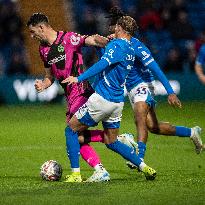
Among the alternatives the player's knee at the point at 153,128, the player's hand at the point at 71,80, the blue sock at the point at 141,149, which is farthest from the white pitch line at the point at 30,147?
the player's hand at the point at 71,80

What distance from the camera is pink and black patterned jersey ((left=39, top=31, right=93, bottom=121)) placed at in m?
10.6

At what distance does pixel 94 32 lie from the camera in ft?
81.6

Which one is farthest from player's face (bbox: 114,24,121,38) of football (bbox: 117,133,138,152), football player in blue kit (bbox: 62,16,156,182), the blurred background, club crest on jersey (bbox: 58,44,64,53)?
the blurred background

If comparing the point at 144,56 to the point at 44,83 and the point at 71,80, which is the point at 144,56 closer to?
the point at 44,83

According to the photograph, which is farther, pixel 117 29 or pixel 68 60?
pixel 68 60

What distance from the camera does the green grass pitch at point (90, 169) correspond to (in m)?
8.72

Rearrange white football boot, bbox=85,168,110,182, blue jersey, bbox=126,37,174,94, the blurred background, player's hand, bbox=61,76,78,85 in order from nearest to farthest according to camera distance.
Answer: player's hand, bbox=61,76,78,85, white football boot, bbox=85,168,110,182, blue jersey, bbox=126,37,174,94, the blurred background

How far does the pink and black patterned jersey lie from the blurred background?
11.8 m

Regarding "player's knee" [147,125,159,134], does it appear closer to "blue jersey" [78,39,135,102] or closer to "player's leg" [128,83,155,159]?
"player's leg" [128,83,155,159]

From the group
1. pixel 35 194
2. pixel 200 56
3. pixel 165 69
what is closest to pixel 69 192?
pixel 35 194

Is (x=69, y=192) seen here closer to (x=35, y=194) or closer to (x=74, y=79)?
(x=35, y=194)

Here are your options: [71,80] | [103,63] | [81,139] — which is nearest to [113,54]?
[103,63]

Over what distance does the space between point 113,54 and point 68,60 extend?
91 cm

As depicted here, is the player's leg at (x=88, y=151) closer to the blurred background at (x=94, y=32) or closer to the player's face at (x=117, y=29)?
the player's face at (x=117, y=29)
